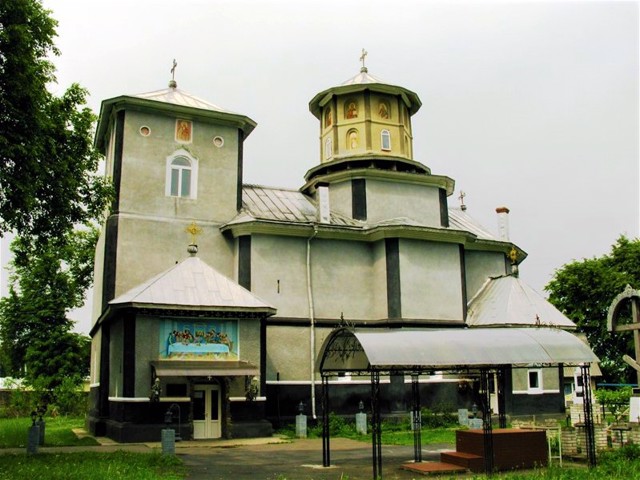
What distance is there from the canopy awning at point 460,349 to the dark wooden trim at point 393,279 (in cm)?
1228

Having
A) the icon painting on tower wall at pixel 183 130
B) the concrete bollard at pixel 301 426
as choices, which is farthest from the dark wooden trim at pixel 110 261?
the concrete bollard at pixel 301 426

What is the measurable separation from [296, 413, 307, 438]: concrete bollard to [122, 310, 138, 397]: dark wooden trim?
238 inches

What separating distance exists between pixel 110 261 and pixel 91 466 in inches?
492

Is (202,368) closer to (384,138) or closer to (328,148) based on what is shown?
(328,148)

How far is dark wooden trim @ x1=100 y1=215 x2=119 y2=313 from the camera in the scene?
26.1 meters

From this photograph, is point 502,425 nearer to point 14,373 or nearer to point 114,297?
point 114,297

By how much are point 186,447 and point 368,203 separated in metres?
14.5

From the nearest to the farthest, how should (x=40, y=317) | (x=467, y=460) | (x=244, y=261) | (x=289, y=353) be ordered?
(x=467, y=460), (x=289, y=353), (x=244, y=261), (x=40, y=317)

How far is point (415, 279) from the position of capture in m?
29.7

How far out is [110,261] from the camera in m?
26.4

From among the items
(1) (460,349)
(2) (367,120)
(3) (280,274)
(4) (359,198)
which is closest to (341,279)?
(3) (280,274)

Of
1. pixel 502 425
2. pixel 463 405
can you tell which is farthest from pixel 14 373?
pixel 502 425

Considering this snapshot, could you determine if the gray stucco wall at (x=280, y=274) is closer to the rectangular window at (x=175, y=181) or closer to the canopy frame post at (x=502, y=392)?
the rectangular window at (x=175, y=181)

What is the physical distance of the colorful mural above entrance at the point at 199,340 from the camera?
76.7ft
